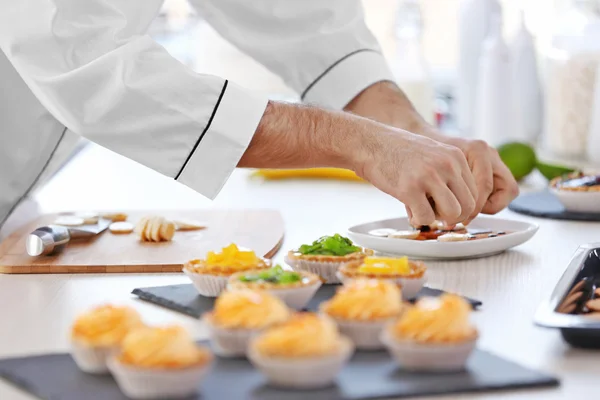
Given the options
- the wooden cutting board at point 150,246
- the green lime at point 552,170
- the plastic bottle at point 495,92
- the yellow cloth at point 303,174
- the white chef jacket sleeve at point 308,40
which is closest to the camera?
the wooden cutting board at point 150,246

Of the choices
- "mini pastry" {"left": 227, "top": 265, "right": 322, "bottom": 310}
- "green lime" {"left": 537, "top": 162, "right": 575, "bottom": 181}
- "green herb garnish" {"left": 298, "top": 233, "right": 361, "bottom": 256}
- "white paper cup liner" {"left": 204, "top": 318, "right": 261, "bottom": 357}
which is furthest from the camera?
"green lime" {"left": 537, "top": 162, "right": 575, "bottom": 181}

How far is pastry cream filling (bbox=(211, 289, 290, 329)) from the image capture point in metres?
0.94

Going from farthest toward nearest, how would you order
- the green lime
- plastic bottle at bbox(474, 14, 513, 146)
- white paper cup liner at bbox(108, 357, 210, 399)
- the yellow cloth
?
1. plastic bottle at bbox(474, 14, 513, 146)
2. the yellow cloth
3. the green lime
4. white paper cup liner at bbox(108, 357, 210, 399)

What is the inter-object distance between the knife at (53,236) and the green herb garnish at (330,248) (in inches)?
15.7

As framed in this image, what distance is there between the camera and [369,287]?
99 cm

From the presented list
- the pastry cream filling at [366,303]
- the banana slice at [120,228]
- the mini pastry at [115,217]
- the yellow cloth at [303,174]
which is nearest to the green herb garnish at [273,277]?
the pastry cream filling at [366,303]

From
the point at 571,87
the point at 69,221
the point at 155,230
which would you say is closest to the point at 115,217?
the point at 69,221

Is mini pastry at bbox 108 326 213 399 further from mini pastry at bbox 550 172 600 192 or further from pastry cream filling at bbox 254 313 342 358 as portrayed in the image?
mini pastry at bbox 550 172 600 192

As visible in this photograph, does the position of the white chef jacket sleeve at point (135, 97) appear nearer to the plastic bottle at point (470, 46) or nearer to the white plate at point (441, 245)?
the white plate at point (441, 245)

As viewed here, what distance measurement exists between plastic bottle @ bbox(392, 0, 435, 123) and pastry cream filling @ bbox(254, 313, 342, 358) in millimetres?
1913

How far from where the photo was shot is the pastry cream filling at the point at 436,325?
90cm

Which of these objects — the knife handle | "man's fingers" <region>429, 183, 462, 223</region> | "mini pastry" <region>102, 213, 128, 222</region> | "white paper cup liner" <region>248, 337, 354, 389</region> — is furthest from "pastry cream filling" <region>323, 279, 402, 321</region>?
Answer: "mini pastry" <region>102, 213, 128, 222</region>

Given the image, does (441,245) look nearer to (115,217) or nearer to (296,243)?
(296,243)

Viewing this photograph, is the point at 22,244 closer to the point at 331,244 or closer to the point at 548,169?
the point at 331,244
